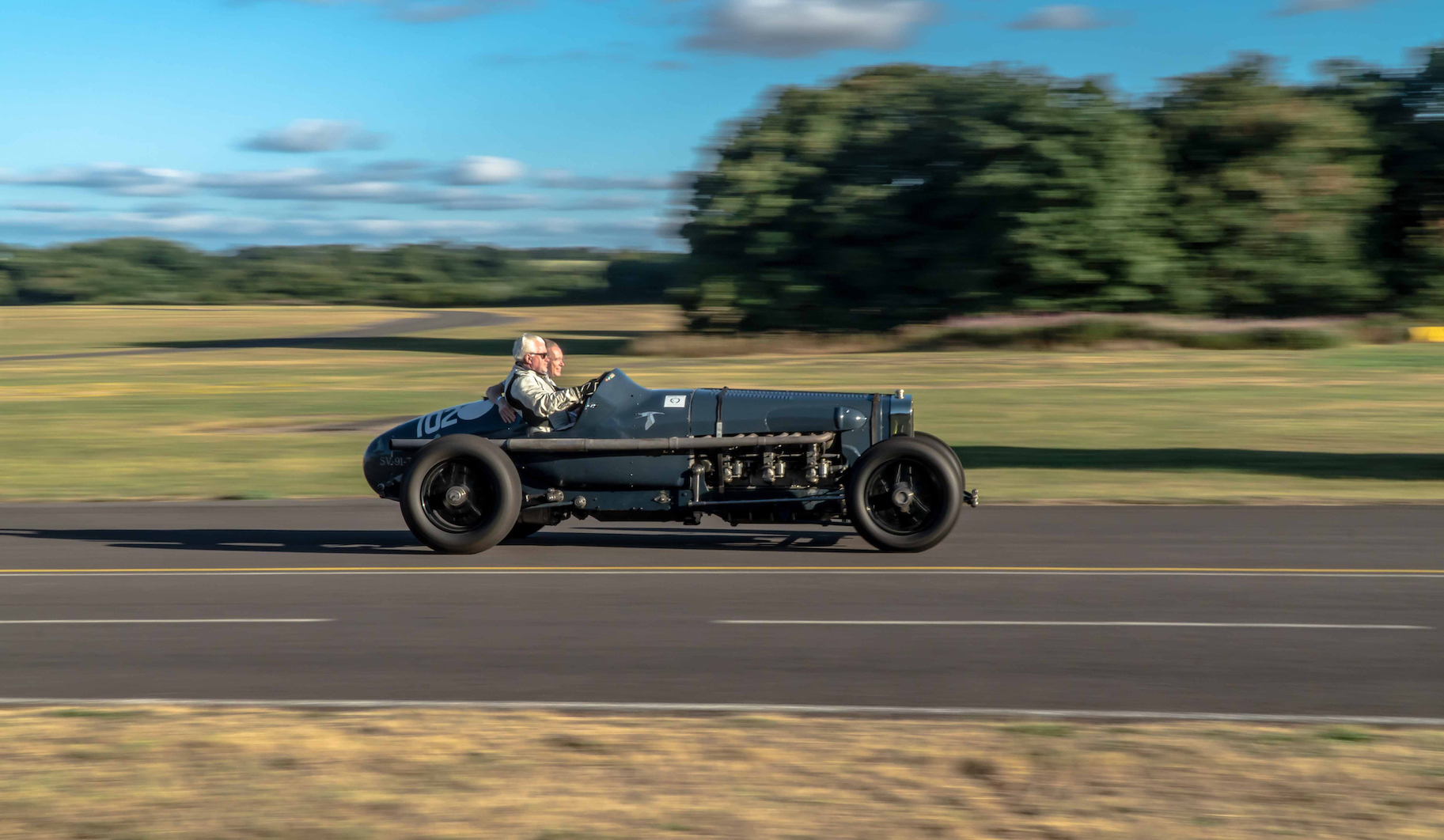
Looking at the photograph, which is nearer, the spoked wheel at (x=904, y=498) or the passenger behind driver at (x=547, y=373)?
the spoked wheel at (x=904, y=498)

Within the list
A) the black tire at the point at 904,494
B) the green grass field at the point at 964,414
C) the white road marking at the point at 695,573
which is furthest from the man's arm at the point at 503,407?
the green grass field at the point at 964,414

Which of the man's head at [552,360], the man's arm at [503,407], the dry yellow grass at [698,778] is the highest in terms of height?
the man's head at [552,360]

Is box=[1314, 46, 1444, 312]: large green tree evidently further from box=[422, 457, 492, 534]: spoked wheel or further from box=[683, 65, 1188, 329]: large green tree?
box=[422, 457, 492, 534]: spoked wheel

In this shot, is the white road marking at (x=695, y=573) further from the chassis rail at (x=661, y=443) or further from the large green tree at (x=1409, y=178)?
the large green tree at (x=1409, y=178)

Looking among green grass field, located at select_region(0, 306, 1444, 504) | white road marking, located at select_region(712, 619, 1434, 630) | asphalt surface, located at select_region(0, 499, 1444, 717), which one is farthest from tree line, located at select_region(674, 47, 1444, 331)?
white road marking, located at select_region(712, 619, 1434, 630)

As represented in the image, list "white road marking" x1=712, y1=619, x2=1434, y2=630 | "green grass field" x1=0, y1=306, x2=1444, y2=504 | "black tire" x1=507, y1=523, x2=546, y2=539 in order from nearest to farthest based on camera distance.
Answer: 1. "white road marking" x1=712, y1=619, x2=1434, y2=630
2. "black tire" x1=507, y1=523, x2=546, y2=539
3. "green grass field" x1=0, y1=306, x2=1444, y2=504

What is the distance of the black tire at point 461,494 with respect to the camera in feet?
32.5

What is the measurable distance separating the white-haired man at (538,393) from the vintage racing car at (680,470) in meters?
0.08

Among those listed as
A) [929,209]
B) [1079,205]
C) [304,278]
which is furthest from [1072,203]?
[304,278]

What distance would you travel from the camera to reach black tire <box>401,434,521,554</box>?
9.90 m

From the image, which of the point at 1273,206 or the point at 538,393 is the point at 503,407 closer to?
the point at 538,393

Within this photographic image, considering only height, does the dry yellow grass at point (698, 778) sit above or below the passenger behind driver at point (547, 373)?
below

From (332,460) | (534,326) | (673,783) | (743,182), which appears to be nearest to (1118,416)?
(332,460)

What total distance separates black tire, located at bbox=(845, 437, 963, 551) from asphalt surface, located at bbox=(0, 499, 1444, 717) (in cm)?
25
